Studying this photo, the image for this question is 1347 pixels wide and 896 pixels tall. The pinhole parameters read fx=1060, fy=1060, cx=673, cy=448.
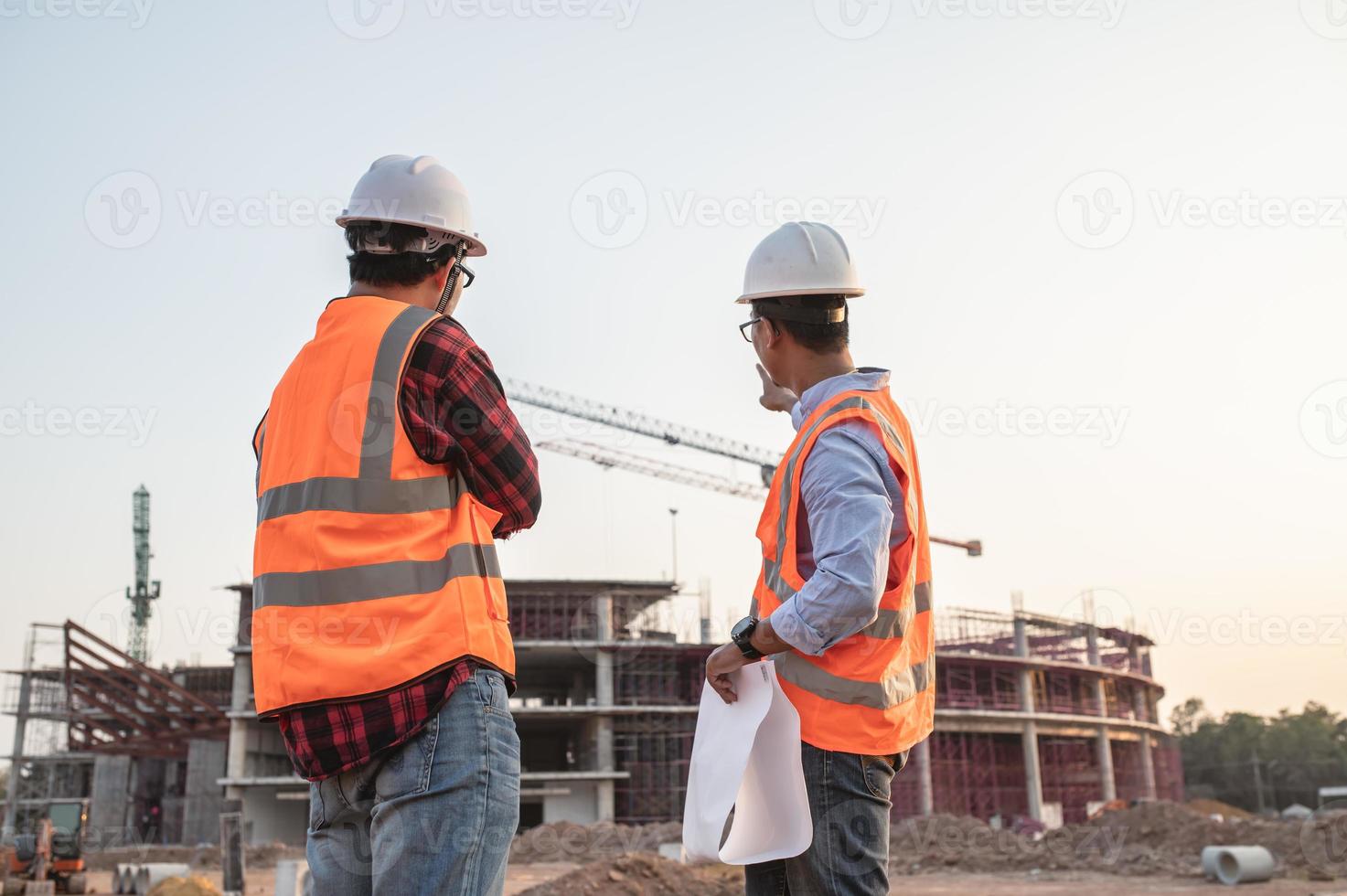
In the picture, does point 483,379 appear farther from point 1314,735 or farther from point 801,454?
point 1314,735

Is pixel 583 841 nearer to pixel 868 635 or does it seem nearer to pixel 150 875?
pixel 150 875

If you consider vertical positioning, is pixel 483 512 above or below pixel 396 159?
below

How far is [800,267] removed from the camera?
2.34 meters

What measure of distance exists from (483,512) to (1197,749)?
85787 millimetres

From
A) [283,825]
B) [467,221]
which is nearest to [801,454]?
[467,221]

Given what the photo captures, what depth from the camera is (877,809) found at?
2029mm

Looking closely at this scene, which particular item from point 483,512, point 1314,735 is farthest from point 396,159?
point 1314,735

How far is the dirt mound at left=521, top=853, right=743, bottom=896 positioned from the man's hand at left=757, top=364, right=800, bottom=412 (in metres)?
10.1

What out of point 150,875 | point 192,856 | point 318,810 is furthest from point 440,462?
point 192,856

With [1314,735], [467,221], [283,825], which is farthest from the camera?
[1314,735]

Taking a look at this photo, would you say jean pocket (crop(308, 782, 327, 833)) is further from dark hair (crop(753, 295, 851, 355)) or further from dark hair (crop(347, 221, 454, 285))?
dark hair (crop(753, 295, 851, 355))

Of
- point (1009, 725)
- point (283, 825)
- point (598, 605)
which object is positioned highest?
point (598, 605)

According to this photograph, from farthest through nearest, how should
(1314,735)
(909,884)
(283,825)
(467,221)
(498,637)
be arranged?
(1314,735) → (283,825) → (909,884) → (467,221) → (498,637)

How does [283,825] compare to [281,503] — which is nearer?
[281,503]
